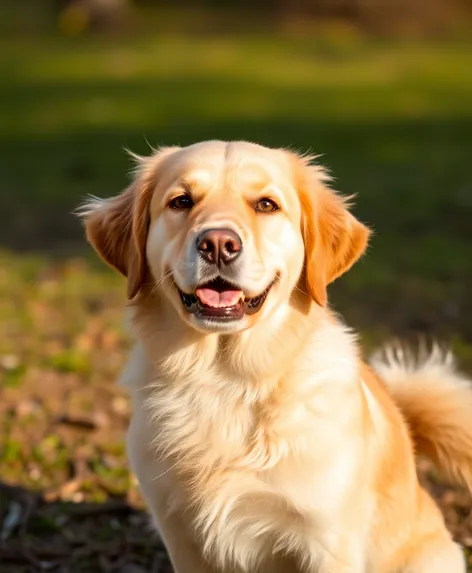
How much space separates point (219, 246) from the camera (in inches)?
119

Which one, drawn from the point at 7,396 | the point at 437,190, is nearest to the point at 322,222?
the point at 7,396

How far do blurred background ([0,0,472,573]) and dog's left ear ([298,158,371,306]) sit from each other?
4.93 ft

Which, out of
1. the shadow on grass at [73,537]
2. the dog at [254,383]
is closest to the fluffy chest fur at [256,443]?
the dog at [254,383]

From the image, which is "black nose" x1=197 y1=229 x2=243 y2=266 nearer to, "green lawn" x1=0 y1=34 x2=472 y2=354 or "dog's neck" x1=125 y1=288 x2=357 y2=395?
"dog's neck" x1=125 y1=288 x2=357 y2=395

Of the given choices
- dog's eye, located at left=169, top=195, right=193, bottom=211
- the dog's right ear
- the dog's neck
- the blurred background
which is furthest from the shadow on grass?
dog's eye, located at left=169, top=195, right=193, bottom=211

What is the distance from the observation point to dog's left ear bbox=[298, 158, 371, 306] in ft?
10.9

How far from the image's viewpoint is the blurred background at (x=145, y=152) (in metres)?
4.65

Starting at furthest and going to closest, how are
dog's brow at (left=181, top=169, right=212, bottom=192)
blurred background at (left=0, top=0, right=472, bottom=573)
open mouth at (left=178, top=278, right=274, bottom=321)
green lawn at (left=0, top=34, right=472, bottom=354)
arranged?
green lawn at (left=0, top=34, right=472, bottom=354) < blurred background at (left=0, top=0, right=472, bottom=573) < dog's brow at (left=181, top=169, right=212, bottom=192) < open mouth at (left=178, top=278, right=274, bottom=321)

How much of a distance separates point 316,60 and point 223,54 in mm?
1945

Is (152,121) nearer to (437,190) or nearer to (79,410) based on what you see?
(437,190)

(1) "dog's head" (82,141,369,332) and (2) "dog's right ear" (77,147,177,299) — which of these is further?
(2) "dog's right ear" (77,147,177,299)

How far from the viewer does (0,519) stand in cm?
440

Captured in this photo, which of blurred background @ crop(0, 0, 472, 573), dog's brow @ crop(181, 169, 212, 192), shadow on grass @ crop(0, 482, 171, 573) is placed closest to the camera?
dog's brow @ crop(181, 169, 212, 192)

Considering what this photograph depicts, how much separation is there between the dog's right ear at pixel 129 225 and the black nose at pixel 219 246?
15.6 inches
